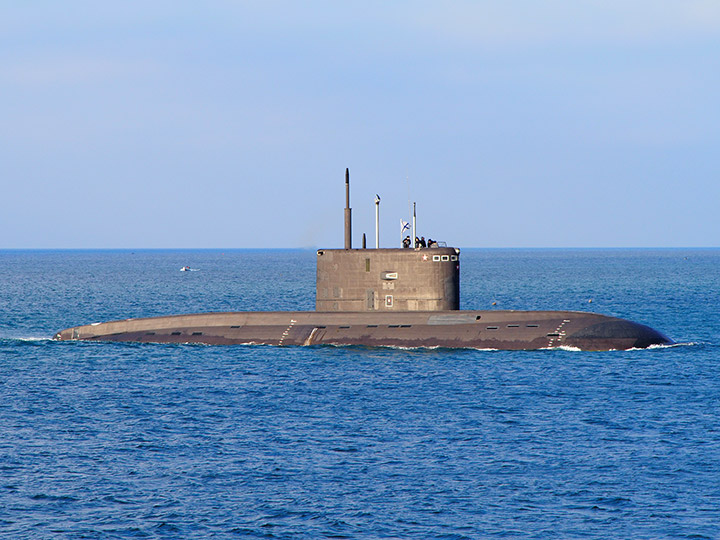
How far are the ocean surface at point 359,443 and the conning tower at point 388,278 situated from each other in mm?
2801

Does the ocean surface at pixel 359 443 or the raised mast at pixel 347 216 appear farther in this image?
the raised mast at pixel 347 216

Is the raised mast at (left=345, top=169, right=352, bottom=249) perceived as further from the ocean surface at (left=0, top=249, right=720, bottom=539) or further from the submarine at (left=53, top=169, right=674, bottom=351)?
the ocean surface at (left=0, top=249, right=720, bottom=539)

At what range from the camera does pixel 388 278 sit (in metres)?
47.8

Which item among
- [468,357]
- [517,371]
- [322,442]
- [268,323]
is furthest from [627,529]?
[268,323]

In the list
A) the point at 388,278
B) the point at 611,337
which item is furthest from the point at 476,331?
the point at 611,337

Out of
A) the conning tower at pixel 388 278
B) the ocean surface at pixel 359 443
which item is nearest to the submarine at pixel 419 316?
the conning tower at pixel 388 278

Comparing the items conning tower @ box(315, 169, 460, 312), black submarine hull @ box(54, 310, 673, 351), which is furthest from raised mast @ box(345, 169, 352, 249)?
black submarine hull @ box(54, 310, 673, 351)

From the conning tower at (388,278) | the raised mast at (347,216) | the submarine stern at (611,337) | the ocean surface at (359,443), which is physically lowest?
the ocean surface at (359,443)

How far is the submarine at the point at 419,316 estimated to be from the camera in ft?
153

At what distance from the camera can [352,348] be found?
47.4 m

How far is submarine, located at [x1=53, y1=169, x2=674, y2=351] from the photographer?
46750mm

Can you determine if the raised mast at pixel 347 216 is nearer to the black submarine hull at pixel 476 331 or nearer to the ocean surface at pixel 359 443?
the black submarine hull at pixel 476 331

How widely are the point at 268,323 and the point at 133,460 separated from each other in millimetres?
24711

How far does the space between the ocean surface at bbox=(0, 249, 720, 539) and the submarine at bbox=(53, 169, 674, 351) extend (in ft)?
2.85
